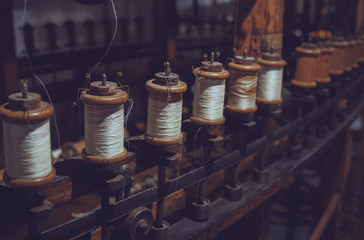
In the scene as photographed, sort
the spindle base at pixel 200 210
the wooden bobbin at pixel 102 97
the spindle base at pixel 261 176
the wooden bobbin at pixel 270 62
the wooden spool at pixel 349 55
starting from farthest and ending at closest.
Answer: the wooden spool at pixel 349 55
the spindle base at pixel 261 176
the wooden bobbin at pixel 270 62
the spindle base at pixel 200 210
the wooden bobbin at pixel 102 97

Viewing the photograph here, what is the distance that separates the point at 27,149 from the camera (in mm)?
1521

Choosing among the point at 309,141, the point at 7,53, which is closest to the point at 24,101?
the point at 7,53

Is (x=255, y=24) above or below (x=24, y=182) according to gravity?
above

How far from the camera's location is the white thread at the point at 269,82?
8.61 feet

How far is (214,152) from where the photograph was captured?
5227mm

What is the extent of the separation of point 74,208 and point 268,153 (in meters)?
1.77

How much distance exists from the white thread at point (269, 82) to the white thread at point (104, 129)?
119 cm

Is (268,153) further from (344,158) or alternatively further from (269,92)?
(344,158)

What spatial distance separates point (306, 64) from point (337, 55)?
3.63 ft

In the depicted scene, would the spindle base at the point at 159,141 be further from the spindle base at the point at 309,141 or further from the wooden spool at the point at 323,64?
the spindle base at the point at 309,141

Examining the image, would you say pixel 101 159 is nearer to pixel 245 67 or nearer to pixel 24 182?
pixel 24 182

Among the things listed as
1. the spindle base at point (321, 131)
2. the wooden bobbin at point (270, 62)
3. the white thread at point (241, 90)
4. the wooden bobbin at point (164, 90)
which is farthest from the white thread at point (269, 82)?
the spindle base at point (321, 131)

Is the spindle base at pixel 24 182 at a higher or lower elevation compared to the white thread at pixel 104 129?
lower

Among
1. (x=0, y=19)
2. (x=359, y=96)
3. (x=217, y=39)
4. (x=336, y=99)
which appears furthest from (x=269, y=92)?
(x=217, y=39)
